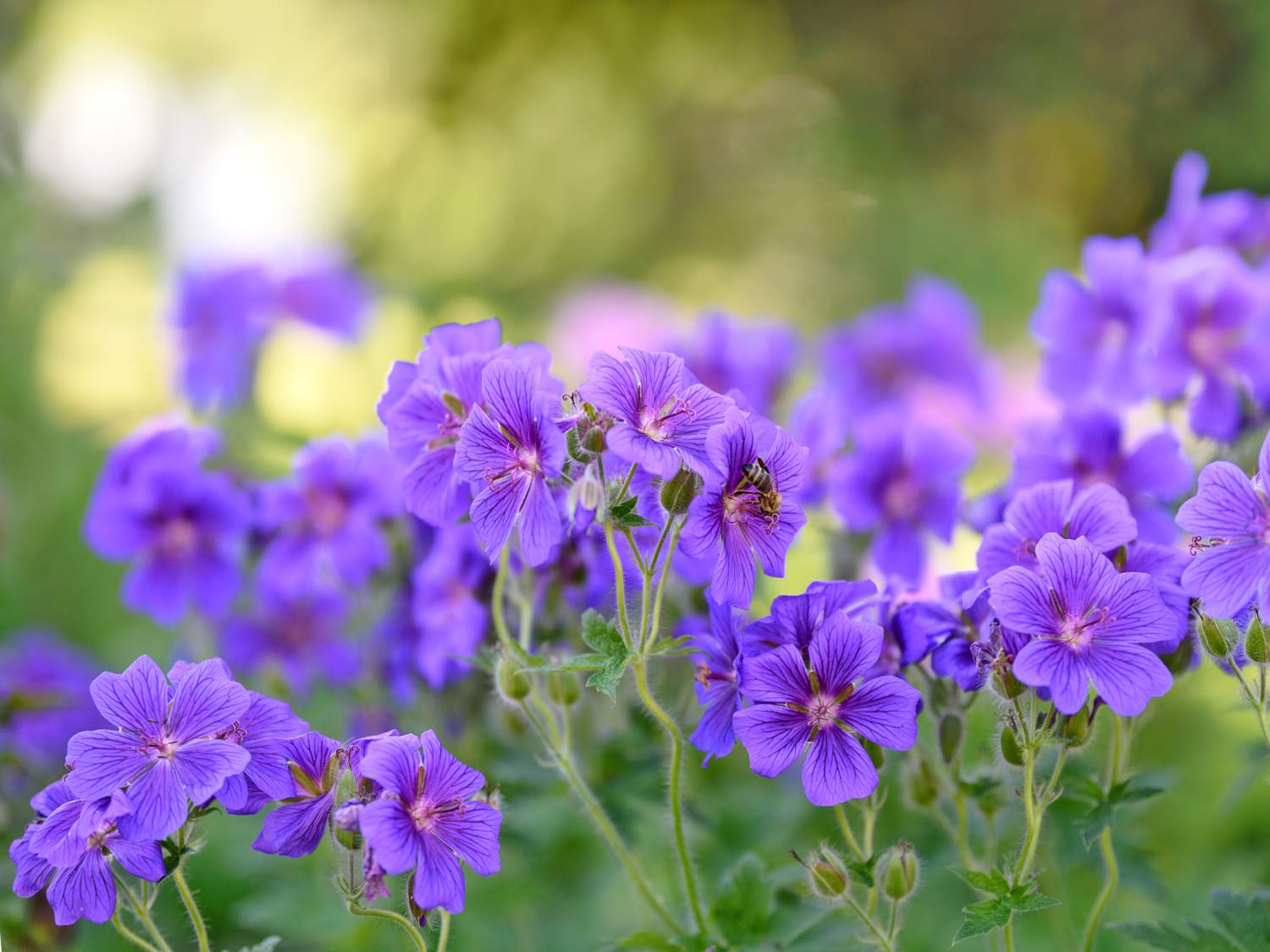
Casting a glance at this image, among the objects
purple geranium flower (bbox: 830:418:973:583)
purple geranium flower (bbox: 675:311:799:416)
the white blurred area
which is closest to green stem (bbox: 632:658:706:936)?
purple geranium flower (bbox: 830:418:973:583)

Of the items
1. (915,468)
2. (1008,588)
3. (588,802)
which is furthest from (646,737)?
(1008,588)

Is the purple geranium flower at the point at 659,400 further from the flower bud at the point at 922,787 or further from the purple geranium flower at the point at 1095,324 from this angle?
the purple geranium flower at the point at 1095,324

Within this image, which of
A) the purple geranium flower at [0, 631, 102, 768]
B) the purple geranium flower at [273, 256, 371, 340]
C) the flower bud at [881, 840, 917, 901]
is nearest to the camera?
the flower bud at [881, 840, 917, 901]

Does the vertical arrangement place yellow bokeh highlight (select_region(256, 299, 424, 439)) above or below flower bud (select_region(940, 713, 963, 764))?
below

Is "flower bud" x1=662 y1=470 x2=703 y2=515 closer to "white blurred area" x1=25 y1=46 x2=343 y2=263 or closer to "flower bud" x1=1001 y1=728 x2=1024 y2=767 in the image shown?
"flower bud" x1=1001 y1=728 x2=1024 y2=767

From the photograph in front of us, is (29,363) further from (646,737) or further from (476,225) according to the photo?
(646,737)

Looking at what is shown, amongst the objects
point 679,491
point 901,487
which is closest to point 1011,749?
point 679,491
